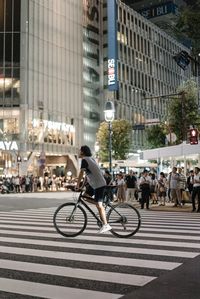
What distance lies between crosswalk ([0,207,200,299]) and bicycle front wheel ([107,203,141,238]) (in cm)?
19

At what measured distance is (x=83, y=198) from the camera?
30.4 ft

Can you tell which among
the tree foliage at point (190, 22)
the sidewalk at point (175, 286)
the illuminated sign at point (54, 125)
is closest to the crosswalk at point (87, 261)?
the sidewalk at point (175, 286)

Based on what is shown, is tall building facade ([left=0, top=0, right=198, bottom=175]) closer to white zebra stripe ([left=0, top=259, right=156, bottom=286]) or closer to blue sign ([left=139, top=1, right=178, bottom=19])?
blue sign ([left=139, top=1, right=178, bottom=19])

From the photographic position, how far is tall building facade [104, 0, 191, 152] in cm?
7750

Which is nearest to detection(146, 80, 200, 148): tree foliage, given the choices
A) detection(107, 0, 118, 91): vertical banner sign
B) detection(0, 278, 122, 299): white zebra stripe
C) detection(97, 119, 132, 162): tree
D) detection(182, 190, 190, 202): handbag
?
detection(97, 119, 132, 162): tree

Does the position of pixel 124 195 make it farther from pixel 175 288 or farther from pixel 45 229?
pixel 175 288

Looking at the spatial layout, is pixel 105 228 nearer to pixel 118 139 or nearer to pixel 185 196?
pixel 185 196

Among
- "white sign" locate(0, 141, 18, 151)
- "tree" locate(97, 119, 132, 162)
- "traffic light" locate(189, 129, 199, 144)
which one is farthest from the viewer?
"tree" locate(97, 119, 132, 162)

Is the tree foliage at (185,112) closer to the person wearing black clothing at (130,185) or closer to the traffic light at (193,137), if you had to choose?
the traffic light at (193,137)

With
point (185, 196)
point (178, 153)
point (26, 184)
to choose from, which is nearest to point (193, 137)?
point (178, 153)

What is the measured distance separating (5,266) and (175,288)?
2524mm

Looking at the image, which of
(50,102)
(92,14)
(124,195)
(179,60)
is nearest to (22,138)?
(50,102)

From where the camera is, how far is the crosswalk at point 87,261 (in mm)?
5188

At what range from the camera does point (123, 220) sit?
9367mm
